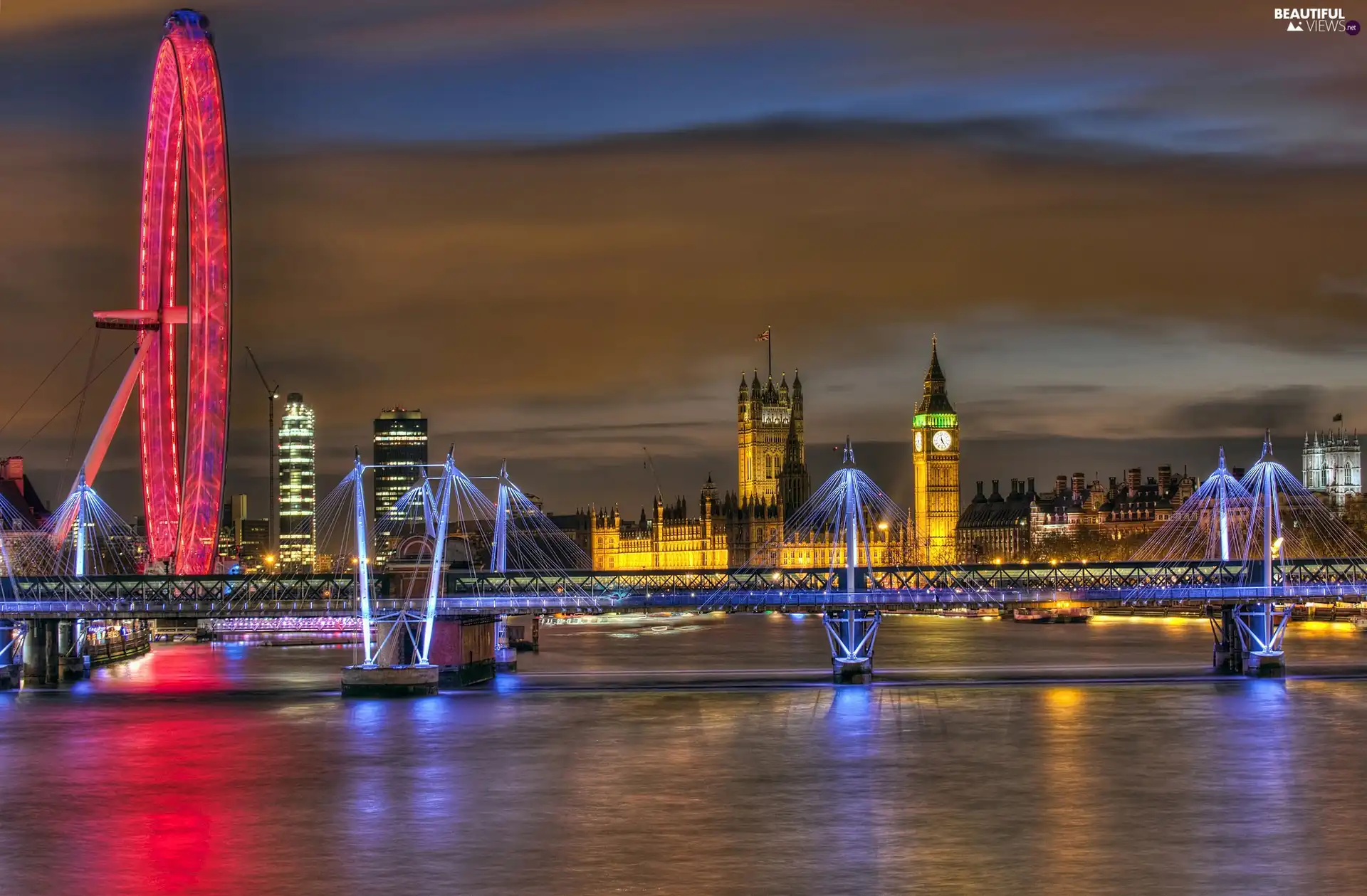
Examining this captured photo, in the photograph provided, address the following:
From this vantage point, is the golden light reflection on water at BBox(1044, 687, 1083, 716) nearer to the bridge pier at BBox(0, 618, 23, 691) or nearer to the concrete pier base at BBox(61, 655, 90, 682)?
the bridge pier at BBox(0, 618, 23, 691)

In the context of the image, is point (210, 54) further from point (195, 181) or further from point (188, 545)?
point (188, 545)

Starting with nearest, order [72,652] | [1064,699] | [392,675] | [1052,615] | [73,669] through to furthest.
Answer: [1064,699], [392,675], [73,669], [72,652], [1052,615]

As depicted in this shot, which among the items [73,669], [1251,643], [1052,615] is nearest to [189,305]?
[73,669]

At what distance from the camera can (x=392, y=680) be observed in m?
75.4

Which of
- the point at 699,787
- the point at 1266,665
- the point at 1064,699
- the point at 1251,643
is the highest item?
the point at 1251,643

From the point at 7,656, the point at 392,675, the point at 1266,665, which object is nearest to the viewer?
the point at 392,675

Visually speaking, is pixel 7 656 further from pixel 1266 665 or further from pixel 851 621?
pixel 1266 665

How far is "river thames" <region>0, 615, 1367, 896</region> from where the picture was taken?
38.8 metres

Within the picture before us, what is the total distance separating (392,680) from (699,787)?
27.1 meters

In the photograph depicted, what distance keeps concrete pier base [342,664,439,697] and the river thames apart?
1.91 metres

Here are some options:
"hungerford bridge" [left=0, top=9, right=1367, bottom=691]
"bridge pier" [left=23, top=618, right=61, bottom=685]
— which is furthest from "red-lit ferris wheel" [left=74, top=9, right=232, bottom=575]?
"bridge pier" [left=23, top=618, right=61, bottom=685]

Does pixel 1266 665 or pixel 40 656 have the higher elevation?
pixel 40 656

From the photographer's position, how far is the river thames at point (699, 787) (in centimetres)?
3878

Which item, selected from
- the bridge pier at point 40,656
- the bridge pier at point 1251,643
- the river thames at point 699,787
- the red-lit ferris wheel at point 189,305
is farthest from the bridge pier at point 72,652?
the bridge pier at point 1251,643
